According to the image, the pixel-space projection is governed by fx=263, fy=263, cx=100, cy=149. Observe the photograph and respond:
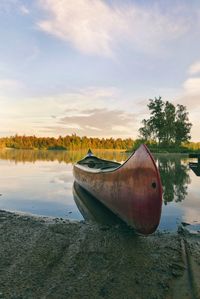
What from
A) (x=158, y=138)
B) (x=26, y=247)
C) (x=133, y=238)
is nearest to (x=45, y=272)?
(x=26, y=247)

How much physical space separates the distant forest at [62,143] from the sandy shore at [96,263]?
167 m

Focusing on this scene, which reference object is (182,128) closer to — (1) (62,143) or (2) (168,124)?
(2) (168,124)

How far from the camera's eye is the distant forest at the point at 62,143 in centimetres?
17675

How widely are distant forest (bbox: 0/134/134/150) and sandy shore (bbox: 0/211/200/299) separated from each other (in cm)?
16702

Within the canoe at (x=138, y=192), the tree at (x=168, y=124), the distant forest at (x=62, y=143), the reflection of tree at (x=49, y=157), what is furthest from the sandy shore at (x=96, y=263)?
the distant forest at (x=62, y=143)

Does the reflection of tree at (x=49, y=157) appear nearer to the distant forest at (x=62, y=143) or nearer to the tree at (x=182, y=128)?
the tree at (x=182, y=128)

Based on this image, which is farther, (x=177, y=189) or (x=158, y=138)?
(x=158, y=138)

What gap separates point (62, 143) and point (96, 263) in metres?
174

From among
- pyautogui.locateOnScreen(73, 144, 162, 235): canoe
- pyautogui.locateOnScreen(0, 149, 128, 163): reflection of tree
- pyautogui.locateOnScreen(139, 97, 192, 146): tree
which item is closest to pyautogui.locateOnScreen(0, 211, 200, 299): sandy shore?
pyautogui.locateOnScreen(73, 144, 162, 235): canoe

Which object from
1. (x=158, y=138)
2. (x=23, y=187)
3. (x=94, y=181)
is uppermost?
(x=158, y=138)

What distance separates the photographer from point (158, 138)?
91.9m

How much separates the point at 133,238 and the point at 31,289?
11.8ft

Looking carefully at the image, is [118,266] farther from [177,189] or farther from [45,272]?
[177,189]

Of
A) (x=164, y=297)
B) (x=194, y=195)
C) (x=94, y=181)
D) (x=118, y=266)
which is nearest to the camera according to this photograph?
(x=164, y=297)
